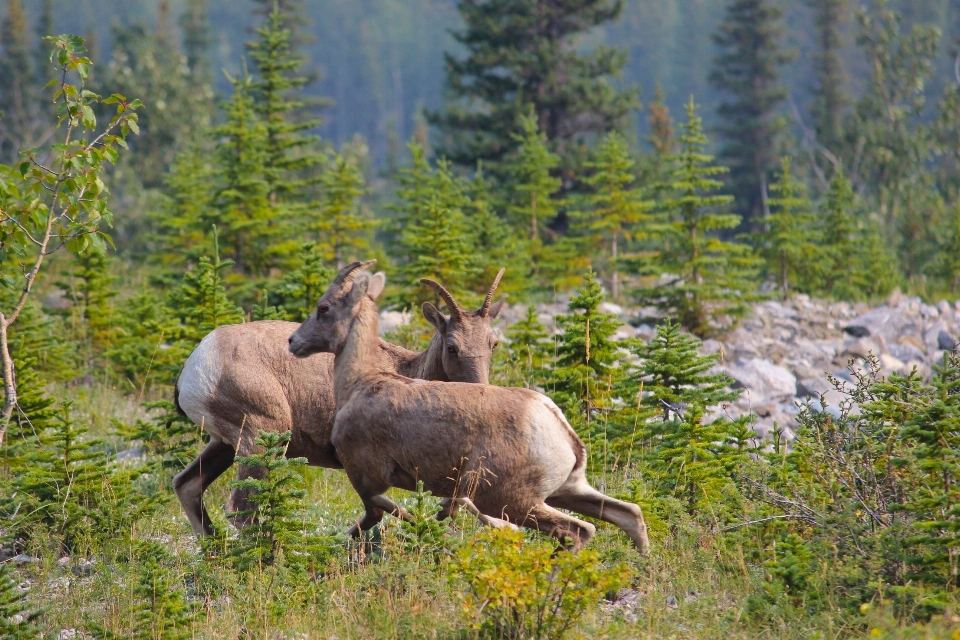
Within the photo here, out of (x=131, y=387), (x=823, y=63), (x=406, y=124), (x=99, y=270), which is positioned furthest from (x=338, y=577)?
(x=406, y=124)

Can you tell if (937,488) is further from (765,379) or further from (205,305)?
(205,305)

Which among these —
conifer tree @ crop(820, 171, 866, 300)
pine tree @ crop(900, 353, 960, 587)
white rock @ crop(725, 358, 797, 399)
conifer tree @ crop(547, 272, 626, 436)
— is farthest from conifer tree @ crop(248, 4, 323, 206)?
pine tree @ crop(900, 353, 960, 587)

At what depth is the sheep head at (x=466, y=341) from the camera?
6.94 meters

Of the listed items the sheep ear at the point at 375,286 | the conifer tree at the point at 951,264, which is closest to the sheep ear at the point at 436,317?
the sheep ear at the point at 375,286

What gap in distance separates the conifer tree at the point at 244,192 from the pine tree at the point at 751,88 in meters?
30.9

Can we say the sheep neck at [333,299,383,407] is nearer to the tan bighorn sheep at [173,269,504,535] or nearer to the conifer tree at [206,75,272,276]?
the tan bighorn sheep at [173,269,504,535]

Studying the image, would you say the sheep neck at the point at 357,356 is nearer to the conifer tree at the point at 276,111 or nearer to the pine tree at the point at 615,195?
the conifer tree at the point at 276,111

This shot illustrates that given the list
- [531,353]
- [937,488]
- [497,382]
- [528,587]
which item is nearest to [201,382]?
[528,587]

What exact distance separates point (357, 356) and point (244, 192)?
7229 millimetres

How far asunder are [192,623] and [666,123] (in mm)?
28201

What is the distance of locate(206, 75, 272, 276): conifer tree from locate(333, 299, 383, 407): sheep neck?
21.9ft

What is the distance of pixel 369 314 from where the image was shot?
6.74 m

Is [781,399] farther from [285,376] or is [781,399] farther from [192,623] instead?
[192,623]

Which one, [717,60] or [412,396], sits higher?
[717,60]
